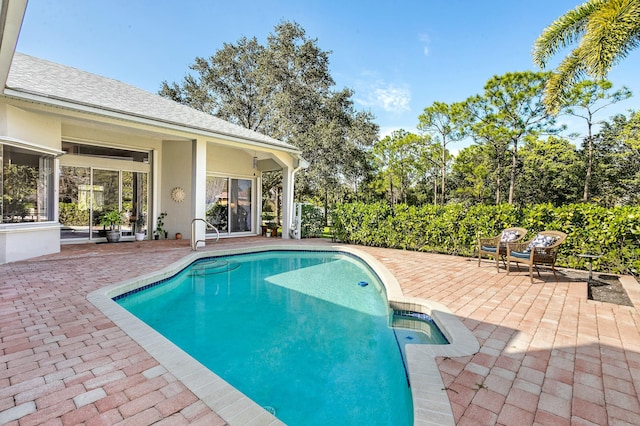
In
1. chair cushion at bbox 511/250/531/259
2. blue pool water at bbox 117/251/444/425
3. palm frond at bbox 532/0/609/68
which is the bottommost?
blue pool water at bbox 117/251/444/425

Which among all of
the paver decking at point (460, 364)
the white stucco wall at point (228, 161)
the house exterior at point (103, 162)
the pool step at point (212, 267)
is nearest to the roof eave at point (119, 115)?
the house exterior at point (103, 162)

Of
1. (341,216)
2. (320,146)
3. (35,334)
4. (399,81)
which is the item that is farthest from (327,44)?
(35,334)

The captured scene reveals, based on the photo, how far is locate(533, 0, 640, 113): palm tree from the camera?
6.83m

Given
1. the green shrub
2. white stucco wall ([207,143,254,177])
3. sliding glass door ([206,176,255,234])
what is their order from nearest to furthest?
white stucco wall ([207,143,254,177]), sliding glass door ([206,176,255,234]), the green shrub

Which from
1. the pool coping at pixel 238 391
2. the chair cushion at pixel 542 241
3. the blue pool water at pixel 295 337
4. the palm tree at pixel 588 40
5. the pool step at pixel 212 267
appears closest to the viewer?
the pool coping at pixel 238 391

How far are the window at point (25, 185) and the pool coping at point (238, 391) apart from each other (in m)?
4.25

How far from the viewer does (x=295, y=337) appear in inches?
179

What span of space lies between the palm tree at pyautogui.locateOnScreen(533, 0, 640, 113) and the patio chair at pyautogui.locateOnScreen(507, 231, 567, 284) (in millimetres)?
4006

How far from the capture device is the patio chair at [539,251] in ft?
21.7

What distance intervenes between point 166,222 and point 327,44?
14346 millimetres

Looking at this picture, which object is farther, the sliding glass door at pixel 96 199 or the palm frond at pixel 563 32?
the sliding glass door at pixel 96 199

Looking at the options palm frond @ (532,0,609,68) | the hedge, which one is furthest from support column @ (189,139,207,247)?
palm frond @ (532,0,609,68)

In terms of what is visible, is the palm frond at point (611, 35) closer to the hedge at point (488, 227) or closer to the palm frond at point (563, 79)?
the palm frond at point (563, 79)

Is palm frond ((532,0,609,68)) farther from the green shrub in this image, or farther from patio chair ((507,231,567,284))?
the green shrub
